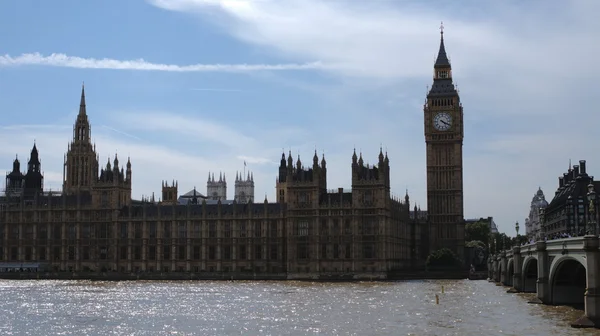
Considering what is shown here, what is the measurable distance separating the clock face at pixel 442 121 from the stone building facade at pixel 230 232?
53.1ft

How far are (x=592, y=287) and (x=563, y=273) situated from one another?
854 inches

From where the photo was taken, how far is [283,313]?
81.9 meters

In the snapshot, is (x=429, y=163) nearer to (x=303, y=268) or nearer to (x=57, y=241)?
(x=303, y=268)

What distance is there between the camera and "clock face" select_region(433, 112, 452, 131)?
178875mm

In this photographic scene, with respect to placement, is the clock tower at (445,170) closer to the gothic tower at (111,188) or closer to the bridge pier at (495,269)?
the bridge pier at (495,269)

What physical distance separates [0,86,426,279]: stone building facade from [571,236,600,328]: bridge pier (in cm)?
9044

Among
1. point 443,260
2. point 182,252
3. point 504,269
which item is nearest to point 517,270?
point 504,269

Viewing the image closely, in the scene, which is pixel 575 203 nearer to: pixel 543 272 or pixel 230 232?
pixel 230 232

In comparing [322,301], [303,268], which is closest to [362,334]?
[322,301]

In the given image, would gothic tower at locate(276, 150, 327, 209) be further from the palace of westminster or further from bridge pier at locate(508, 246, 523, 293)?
bridge pier at locate(508, 246, 523, 293)

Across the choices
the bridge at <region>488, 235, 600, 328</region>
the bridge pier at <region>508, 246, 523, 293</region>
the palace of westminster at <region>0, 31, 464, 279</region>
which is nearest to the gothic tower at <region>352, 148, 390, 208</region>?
the palace of westminster at <region>0, 31, 464, 279</region>

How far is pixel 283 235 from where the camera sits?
541 ft

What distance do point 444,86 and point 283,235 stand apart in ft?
152

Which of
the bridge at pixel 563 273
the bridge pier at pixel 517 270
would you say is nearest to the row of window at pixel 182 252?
the bridge at pixel 563 273
